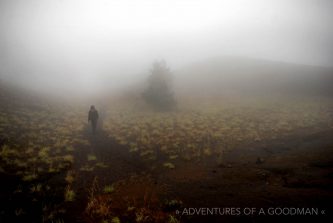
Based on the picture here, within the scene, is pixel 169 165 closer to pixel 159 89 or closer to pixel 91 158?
pixel 91 158

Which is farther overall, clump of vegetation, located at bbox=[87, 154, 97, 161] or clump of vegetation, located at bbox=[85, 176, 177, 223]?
clump of vegetation, located at bbox=[87, 154, 97, 161]

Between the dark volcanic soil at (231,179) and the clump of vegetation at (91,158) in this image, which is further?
the clump of vegetation at (91,158)

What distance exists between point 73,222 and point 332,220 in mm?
8167

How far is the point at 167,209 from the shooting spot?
777cm

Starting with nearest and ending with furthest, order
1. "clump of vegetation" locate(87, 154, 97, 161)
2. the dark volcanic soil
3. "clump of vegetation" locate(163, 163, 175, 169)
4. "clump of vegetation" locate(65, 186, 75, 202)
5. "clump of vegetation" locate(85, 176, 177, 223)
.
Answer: "clump of vegetation" locate(85, 176, 177, 223)
the dark volcanic soil
"clump of vegetation" locate(65, 186, 75, 202)
"clump of vegetation" locate(163, 163, 175, 169)
"clump of vegetation" locate(87, 154, 97, 161)

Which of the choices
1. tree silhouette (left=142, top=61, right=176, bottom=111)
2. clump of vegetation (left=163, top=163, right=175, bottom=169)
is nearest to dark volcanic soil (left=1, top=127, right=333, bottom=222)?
clump of vegetation (left=163, top=163, right=175, bottom=169)

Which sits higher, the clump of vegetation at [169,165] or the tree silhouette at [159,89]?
the tree silhouette at [159,89]

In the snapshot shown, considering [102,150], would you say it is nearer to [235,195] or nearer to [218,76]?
[235,195]

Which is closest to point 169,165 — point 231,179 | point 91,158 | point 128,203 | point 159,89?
point 231,179

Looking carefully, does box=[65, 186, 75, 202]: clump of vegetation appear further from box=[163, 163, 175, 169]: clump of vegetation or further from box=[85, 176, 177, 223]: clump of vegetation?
box=[163, 163, 175, 169]: clump of vegetation

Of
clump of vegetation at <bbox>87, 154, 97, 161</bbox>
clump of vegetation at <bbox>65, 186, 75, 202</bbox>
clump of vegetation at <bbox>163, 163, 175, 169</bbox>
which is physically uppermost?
clump of vegetation at <bbox>163, 163, 175, 169</bbox>

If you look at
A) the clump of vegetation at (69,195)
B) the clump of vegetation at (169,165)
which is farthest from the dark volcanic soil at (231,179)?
the clump of vegetation at (169,165)

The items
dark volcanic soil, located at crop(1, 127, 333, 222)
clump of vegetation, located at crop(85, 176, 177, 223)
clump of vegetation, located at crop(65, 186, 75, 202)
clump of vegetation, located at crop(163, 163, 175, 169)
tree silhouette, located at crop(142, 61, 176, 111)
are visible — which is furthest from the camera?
tree silhouette, located at crop(142, 61, 176, 111)

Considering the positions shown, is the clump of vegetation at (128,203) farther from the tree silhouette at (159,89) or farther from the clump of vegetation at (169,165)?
the tree silhouette at (159,89)
